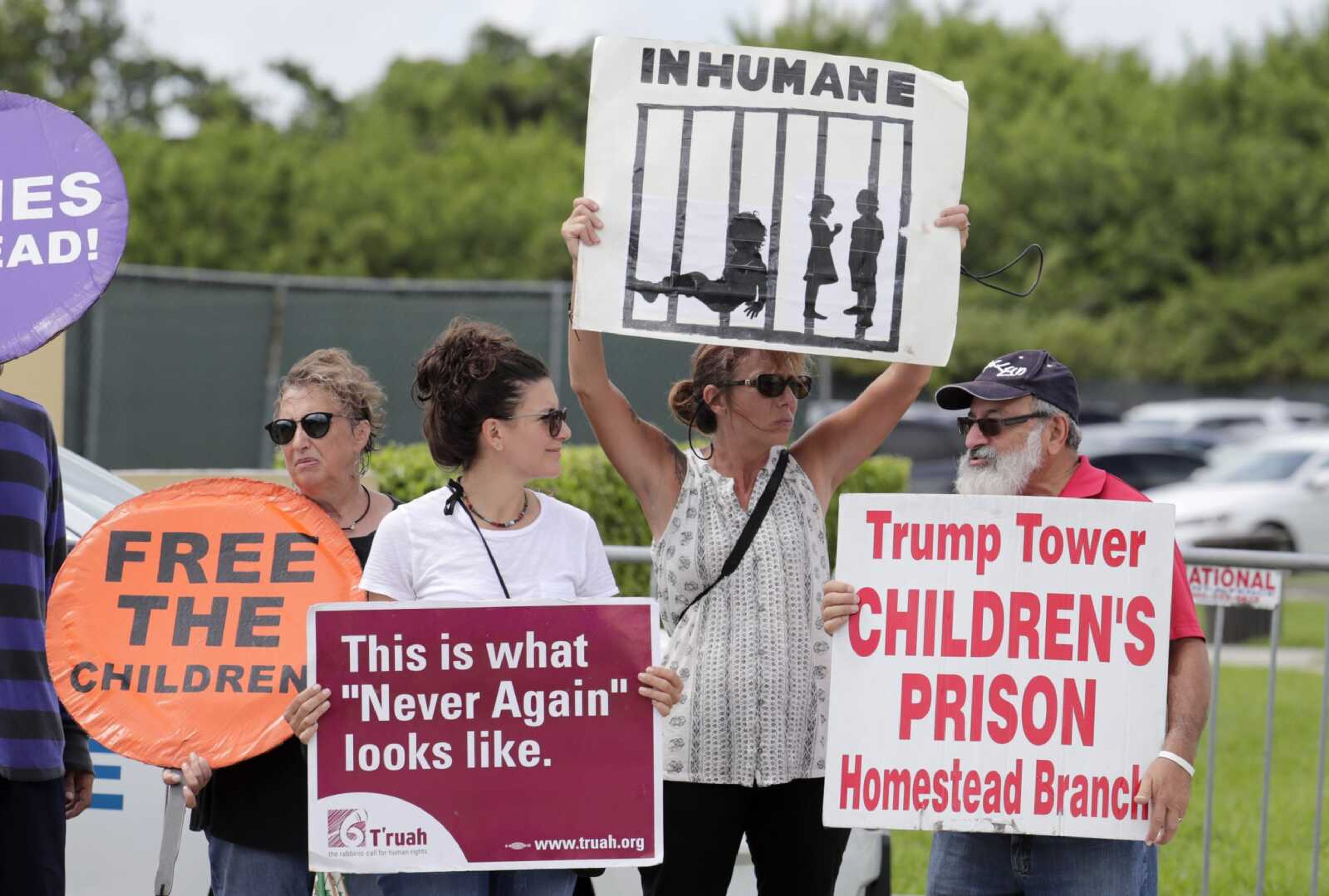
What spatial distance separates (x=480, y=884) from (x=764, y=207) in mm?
1597

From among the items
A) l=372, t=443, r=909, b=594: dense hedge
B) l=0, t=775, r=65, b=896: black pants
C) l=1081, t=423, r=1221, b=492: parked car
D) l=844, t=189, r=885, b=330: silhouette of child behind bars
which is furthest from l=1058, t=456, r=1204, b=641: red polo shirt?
l=1081, t=423, r=1221, b=492: parked car

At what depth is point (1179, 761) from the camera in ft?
11.3

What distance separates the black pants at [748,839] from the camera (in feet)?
12.0

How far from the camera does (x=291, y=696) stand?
3549 millimetres

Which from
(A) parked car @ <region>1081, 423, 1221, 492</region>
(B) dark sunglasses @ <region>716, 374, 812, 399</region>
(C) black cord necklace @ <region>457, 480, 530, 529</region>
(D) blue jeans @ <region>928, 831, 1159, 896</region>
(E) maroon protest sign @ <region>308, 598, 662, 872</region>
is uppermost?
(A) parked car @ <region>1081, 423, 1221, 492</region>

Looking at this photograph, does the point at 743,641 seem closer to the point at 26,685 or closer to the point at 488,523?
the point at 488,523

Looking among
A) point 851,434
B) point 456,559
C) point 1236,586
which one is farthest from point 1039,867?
point 1236,586

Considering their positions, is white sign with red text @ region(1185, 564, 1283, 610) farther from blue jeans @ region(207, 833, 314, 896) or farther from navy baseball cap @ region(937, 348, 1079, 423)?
blue jeans @ region(207, 833, 314, 896)

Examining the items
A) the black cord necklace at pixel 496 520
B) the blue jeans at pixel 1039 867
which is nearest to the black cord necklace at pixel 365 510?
the black cord necklace at pixel 496 520

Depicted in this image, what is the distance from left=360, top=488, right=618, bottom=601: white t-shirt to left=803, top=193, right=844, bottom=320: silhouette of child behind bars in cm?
77

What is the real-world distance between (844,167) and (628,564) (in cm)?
480

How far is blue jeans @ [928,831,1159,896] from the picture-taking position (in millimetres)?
3527

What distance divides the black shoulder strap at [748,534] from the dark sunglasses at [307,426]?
89 cm

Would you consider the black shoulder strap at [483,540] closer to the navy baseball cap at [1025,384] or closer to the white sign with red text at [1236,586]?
the navy baseball cap at [1025,384]
